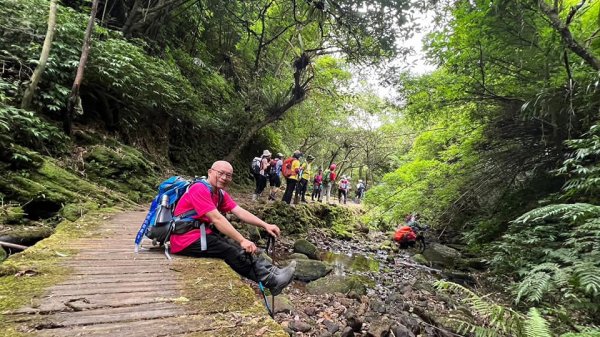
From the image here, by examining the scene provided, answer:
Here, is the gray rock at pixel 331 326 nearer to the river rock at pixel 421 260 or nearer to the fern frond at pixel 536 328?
the fern frond at pixel 536 328

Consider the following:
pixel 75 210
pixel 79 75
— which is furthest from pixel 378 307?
pixel 79 75

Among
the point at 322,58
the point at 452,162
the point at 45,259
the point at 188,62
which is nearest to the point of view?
the point at 45,259

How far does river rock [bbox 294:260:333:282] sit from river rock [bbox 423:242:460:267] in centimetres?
512

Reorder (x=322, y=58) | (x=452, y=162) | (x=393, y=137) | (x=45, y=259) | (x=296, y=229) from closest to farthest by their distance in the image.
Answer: (x=45, y=259) < (x=452, y=162) < (x=296, y=229) < (x=322, y=58) < (x=393, y=137)

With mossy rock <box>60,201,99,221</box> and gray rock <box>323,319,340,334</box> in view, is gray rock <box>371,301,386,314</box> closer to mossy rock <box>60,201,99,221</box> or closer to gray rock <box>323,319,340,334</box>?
gray rock <box>323,319,340,334</box>

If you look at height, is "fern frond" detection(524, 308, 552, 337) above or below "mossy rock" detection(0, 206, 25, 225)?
above

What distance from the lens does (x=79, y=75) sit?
7391 mm

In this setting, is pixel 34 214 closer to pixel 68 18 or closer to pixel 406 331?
pixel 68 18

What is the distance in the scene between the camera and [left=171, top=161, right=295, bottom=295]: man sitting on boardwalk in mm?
3627

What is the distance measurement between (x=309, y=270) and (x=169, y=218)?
5.09m

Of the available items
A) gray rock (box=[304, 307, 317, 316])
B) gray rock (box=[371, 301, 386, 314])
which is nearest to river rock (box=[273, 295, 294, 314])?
gray rock (box=[304, 307, 317, 316])

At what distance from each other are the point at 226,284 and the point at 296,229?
9431 millimetres

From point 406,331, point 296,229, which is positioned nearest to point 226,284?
point 406,331

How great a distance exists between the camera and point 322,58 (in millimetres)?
18781
